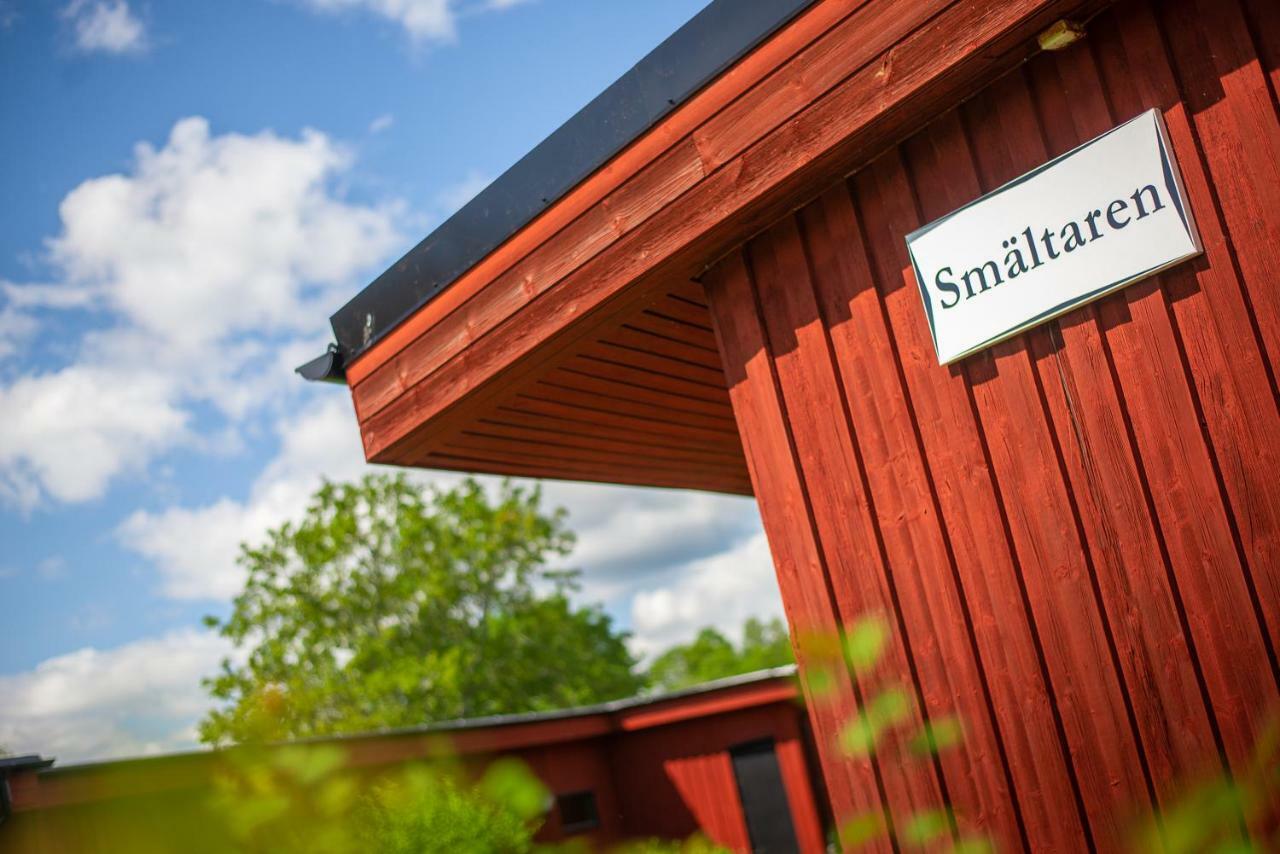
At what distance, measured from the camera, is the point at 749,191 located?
2525 millimetres

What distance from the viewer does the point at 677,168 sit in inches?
104

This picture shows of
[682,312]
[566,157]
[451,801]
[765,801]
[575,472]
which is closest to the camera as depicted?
[451,801]

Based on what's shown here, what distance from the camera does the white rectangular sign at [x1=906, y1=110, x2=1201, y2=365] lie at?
2088 mm

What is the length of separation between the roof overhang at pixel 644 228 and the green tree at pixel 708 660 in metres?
52.8

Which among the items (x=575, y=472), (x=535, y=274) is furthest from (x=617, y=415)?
(x=535, y=274)

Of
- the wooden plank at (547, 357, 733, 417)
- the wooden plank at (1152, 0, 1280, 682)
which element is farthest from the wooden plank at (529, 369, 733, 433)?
the wooden plank at (1152, 0, 1280, 682)

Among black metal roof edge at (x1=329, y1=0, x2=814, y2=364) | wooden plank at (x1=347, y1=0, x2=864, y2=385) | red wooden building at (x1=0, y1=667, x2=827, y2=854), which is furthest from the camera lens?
red wooden building at (x1=0, y1=667, x2=827, y2=854)

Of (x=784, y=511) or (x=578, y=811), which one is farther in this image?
(x=578, y=811)

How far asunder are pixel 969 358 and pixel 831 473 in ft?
Result: 1.54

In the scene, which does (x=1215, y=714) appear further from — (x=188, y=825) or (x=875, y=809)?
(x=188, y=825)

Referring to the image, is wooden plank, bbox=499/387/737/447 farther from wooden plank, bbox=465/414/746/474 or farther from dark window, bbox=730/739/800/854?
dark window, bbox=730/739/800/854

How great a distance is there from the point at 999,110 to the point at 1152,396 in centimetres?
75

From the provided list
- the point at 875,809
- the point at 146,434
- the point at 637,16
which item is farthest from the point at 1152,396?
the point at 146,434

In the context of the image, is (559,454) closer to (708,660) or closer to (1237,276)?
(1237,276)
